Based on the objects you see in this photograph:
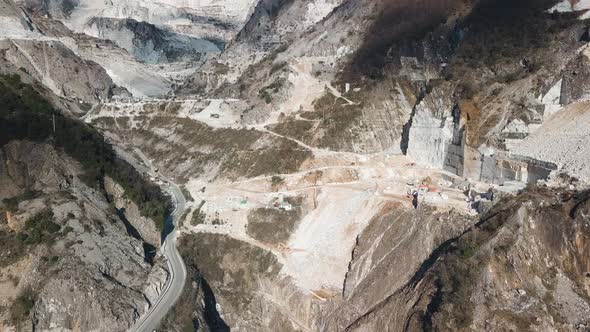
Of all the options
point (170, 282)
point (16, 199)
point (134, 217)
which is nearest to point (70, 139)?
point (134, 217)

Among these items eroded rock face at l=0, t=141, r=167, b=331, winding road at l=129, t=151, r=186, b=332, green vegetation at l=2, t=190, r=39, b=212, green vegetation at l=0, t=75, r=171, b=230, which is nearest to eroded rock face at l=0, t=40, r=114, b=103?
green vegetation at l=0, t=75, r=171, b=230

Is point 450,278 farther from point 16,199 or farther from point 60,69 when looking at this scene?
point 60,69

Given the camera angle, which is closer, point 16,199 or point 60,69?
point 16,199

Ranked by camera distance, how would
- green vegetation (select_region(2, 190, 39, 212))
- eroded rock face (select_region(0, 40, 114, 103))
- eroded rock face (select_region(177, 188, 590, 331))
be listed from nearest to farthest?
eroded rock face (select_region(177, 188, 590, 331)) → green vegetation (select_region(2, 190, 39, 212)) → eroded rock face (select_region(0, 40, 114, 103))

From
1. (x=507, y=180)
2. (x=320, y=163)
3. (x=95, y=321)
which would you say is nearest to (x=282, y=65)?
(x=320, y=163)

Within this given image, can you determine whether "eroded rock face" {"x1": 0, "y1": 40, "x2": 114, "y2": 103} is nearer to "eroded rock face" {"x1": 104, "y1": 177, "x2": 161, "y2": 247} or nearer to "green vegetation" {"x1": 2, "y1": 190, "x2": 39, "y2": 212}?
"eroded rock face" {"x1": 104, "y1": 177, "x2": 161, "y2": 247}

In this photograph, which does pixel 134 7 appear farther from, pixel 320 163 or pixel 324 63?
pixel 320 163

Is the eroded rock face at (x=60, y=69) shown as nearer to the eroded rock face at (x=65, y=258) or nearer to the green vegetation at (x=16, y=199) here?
the eroded rock face at (x=65, y=258)
